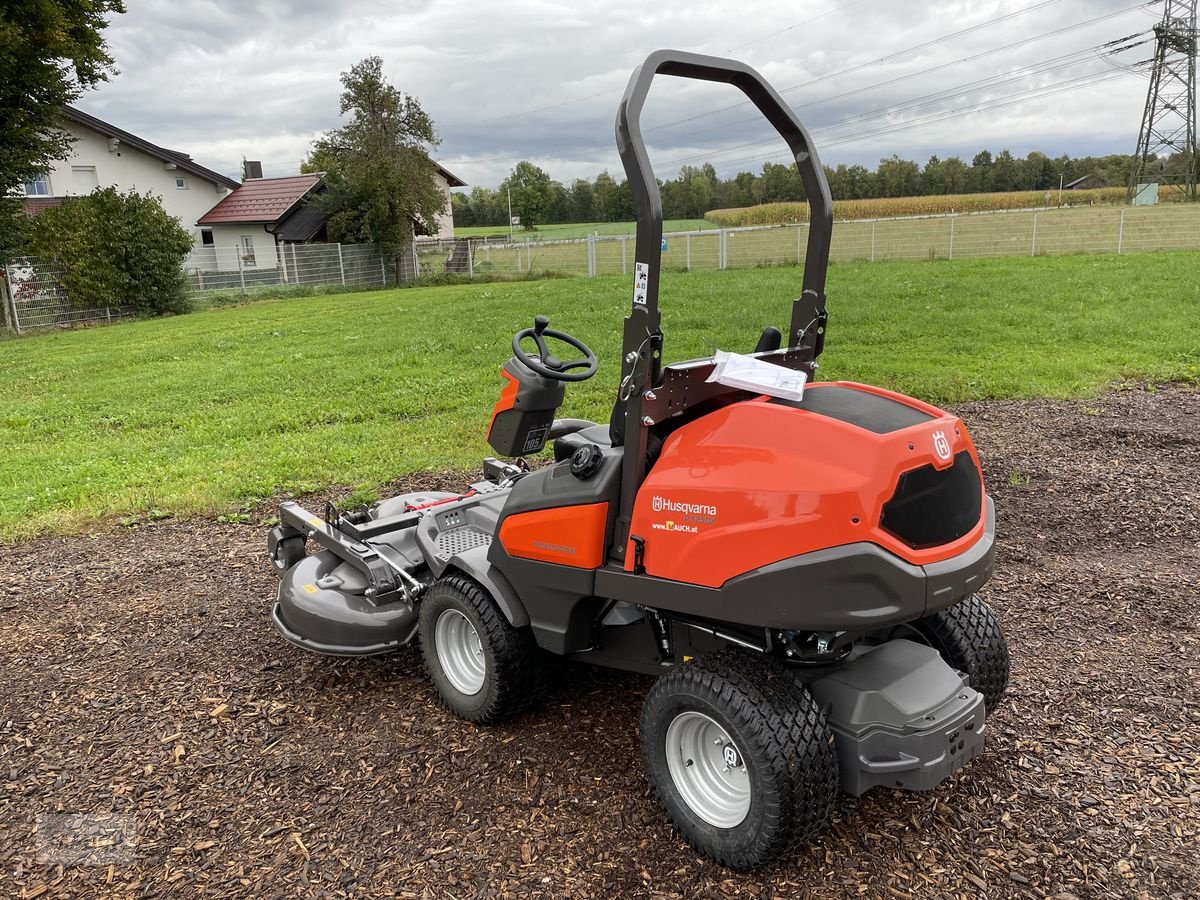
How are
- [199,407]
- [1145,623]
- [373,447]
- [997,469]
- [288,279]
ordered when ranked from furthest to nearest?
[288,279], [199,407], [373,447], [997,469], [1145,623]

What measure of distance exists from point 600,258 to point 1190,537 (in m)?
26.6

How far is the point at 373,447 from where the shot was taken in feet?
24.1

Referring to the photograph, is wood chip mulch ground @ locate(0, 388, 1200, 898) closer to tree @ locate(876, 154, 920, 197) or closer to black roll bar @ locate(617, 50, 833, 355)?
black roll bar @ locate(617, 50, 833, 355)

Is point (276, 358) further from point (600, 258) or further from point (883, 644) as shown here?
point (600, 258)

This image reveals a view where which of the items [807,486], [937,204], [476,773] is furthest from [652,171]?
[937,204]

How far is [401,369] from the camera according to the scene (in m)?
10.8

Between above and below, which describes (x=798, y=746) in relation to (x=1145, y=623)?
above

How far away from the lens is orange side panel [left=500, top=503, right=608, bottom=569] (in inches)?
106

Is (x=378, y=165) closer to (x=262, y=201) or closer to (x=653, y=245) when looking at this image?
(x=262, y=201)

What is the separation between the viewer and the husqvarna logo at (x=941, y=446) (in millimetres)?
2293

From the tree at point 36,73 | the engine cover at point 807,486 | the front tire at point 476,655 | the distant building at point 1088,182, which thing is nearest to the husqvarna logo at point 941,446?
the engine cover at point 807,486

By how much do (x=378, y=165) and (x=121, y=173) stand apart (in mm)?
9109

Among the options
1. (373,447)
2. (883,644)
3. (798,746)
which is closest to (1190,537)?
(883,644)

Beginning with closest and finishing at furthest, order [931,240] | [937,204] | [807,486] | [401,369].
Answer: [807,486] → [401,369] → [931,240] → [937,204]
